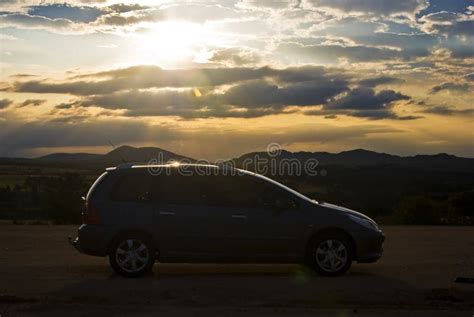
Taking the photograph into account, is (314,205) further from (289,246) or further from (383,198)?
(383,198)

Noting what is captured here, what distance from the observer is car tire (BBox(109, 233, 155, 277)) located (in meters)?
11.8

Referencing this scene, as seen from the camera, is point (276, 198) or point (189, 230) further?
point (276, 198)

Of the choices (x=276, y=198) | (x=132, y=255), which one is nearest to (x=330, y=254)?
Result: (x=276, y=198)

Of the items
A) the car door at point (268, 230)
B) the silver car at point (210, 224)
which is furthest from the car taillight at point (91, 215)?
the car door at point (268, 230)

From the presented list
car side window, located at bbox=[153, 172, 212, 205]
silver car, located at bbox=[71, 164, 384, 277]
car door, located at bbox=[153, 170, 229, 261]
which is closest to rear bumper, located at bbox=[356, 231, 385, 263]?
silver car, located at bbox=[71, 164, 384, 277]

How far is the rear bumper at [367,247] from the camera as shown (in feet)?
39.8

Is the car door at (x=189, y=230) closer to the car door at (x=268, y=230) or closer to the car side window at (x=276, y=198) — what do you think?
the car door at (x=268, y=230)

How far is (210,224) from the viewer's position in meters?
12.0

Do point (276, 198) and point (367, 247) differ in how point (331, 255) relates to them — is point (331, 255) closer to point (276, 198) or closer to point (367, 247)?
point (367, 247)

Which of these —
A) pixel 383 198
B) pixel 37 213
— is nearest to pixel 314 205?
pixel 37 213

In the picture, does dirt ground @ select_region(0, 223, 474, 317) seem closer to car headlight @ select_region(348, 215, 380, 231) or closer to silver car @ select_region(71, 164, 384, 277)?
silver car @ select_region(71, 164, 384, 277)

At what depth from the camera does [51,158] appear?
304 ft

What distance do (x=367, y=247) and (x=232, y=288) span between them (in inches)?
104

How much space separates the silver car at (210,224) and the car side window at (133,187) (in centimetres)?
2
